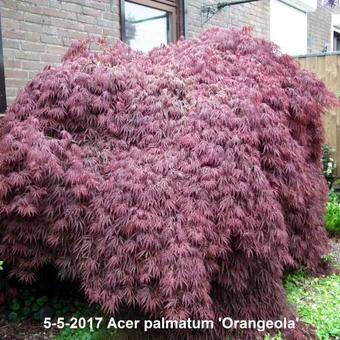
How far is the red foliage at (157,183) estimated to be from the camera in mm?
2963

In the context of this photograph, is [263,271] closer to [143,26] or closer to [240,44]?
[240,44]

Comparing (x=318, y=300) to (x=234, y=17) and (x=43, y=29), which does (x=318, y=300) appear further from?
(x=234, y=17)

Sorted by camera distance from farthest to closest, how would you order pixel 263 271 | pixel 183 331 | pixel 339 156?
1. pixel 339 156
2. pixel 263 271
3. pixel 183 331

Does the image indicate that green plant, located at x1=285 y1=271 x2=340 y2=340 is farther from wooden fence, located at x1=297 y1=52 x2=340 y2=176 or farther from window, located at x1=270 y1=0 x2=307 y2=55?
window, located at x1=270 y1=0 x2=307 y2=55

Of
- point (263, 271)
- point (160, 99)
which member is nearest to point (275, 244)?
point (263, 271)

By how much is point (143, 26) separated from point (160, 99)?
11.0ft

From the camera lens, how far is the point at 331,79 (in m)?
7.57

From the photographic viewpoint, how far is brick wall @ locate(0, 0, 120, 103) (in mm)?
4836

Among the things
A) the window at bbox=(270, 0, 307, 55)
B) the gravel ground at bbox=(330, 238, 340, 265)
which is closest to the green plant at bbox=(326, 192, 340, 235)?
the gravel ground at bbox=(330, 238, 340, 265)

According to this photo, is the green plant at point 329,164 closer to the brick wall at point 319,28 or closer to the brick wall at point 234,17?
the brick wall at point 234,17

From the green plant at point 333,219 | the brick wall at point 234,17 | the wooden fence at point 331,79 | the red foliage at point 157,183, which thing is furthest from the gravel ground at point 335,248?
the brick wall at point 234,17

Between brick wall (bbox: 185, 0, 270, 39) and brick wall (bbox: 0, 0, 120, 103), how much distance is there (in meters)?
1.73

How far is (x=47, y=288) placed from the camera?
401cm

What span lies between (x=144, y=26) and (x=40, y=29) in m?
1.89
